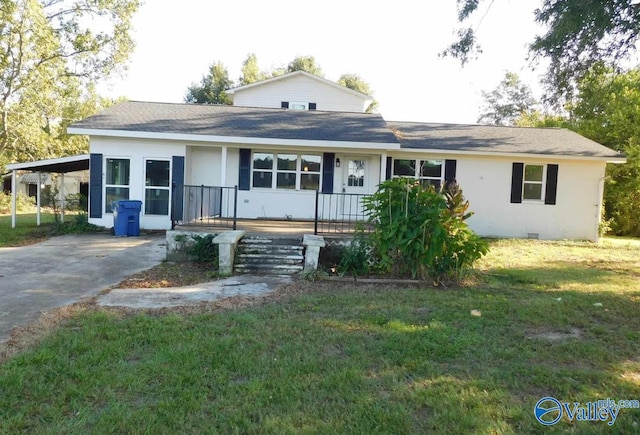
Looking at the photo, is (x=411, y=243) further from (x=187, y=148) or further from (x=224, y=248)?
(x=187, y=148)

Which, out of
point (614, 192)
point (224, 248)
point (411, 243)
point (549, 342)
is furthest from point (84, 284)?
point (614, 192)

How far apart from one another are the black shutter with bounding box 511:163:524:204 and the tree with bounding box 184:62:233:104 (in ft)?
103

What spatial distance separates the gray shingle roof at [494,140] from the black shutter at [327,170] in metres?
2.53

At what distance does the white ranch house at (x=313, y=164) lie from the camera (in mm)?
13109

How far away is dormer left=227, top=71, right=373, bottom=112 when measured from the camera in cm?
1914

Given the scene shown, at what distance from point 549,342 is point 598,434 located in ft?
6.07

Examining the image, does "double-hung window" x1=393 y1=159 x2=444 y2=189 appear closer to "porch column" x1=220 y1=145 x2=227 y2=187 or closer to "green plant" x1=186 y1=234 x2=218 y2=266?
"porch column" x1=220 y1=145 x2=227 y2=187

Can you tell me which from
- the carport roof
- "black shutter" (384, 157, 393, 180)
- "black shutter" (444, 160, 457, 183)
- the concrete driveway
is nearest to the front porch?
the concrete driveway

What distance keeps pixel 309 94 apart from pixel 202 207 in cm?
1010

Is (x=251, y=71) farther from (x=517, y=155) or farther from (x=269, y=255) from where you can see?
(x=269, y=255)

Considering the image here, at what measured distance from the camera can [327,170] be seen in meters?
13.7

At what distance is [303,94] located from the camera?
63.0ft

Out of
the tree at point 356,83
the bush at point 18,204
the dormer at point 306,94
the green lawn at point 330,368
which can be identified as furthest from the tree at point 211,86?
the green lawn at point 330,368

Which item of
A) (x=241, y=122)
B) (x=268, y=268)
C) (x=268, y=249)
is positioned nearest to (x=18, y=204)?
(x=241, y=122)
